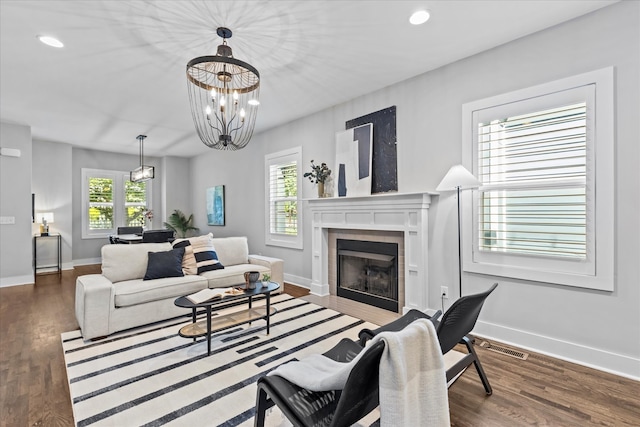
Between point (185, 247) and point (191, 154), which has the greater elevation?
point (191, 154)

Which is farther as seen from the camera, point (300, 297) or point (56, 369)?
point (300, 297)

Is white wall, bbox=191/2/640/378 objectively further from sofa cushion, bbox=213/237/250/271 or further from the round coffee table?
sofa cushion, bbox=213/237/250/271

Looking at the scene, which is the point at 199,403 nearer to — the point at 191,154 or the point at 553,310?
the point at 553,310

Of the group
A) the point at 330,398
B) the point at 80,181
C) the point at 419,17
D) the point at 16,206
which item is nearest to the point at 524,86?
the point at 419,17

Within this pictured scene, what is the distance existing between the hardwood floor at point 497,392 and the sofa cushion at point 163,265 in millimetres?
1026

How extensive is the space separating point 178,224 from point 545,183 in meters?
7.99

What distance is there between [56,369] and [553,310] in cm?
415

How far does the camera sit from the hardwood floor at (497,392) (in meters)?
1.86

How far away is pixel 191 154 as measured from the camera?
8227mm

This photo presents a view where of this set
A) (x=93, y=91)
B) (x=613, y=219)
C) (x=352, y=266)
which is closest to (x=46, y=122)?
(x=93, y=91)

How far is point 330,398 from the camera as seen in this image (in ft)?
4.73

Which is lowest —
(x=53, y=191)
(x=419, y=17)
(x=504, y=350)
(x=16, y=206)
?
(x=504, y=350)

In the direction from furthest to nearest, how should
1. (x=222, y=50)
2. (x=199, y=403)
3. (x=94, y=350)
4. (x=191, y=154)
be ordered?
(x=191, y=154) → (x=94, y=350) → (x=222, y=50) → (x=199, y=403)

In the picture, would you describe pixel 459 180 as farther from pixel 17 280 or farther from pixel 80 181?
pixel 80 181
